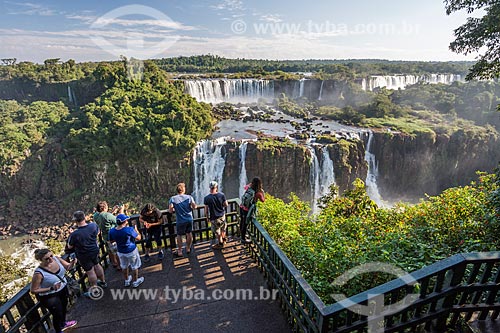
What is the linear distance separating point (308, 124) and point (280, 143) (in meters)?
9.71

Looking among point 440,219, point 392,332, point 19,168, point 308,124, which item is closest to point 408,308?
point 392,332

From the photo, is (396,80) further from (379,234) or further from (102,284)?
(102,284)

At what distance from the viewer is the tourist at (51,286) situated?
3.61m

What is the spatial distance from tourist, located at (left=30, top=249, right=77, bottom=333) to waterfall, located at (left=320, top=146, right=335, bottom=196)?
23.1 metres

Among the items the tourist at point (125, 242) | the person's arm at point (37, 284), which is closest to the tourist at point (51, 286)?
the person's arm at point (37, 284)

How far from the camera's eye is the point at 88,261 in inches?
179

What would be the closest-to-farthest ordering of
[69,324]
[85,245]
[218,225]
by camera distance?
[69,324] < [85,245] < [218,225]

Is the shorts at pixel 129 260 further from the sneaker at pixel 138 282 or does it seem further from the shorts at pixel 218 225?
the shorts at pixel 218 225

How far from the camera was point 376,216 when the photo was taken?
6941 mm

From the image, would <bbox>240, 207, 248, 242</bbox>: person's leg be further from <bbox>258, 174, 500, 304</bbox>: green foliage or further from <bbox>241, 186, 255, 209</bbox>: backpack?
<bbox>258, 174, 500, 304</bbox>: green foliage

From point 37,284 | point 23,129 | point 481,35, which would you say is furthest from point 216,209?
point 23,129

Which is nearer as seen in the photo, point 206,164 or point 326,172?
Answer: point 326,172

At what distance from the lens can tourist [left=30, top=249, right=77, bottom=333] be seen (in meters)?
3.61

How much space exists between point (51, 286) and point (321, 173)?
23.5 m
